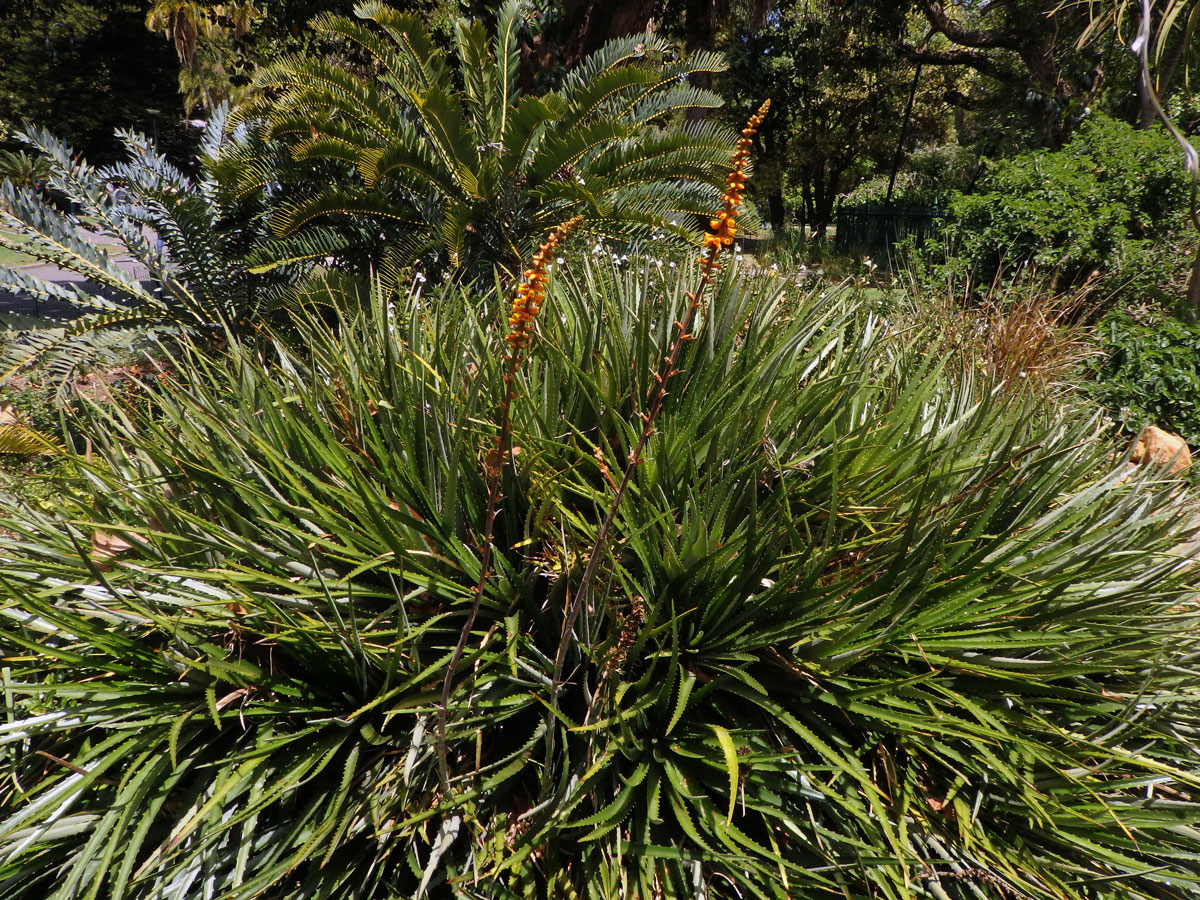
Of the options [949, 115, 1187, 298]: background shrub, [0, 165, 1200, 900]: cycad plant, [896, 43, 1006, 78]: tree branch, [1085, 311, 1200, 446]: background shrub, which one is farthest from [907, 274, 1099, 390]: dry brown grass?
[896, 43, 1006, 78]: tree branch

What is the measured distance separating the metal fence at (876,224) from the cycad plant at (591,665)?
15.6 meters

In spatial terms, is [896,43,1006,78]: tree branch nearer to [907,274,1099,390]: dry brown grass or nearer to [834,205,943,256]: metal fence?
[834,205,943,256]: metal fence

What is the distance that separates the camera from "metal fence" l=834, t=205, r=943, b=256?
17.0m

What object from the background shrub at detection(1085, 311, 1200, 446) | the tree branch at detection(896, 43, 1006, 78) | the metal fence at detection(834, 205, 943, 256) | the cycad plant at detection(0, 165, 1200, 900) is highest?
the tree branch at detection(896, 43, 1006, 78)

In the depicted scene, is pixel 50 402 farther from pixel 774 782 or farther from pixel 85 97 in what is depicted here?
pixel 85 97

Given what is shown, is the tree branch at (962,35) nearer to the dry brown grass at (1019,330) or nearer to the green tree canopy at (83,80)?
the dry brown grass at (1019,330)

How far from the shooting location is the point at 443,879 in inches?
69.7

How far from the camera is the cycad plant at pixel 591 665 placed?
173 cm

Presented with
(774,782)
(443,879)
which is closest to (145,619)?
(443,879)

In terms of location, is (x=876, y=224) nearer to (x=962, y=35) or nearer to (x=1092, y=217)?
(x=962, y=35)

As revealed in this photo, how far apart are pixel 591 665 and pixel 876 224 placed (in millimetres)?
18385

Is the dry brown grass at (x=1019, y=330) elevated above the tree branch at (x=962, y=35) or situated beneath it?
situated beneath

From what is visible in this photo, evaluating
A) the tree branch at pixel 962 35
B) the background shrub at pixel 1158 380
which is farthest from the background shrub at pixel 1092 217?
the tree branch at pixel 962 35

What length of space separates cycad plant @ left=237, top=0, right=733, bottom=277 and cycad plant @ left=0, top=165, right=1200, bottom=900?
381 cm
